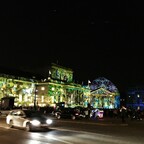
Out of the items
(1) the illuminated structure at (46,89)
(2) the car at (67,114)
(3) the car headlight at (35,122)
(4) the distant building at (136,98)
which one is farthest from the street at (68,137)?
(4) the distant building at (136,98)

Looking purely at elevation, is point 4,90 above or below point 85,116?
above

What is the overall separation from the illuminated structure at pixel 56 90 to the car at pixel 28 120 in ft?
279

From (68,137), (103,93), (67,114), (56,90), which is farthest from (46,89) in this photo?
(68,137)

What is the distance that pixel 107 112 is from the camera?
6650 cm

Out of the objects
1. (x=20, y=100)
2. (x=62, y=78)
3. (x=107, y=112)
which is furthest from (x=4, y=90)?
(x=107, y=112)

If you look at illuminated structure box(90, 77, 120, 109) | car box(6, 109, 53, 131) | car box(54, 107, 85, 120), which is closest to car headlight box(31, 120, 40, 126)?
car box(6, 109, 53, 131)

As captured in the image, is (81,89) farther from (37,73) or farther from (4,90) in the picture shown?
(4,90)

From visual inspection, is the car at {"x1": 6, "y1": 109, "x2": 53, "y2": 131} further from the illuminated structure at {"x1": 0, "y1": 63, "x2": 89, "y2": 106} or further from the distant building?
the distant building

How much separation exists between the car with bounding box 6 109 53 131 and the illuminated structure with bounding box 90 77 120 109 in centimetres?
14815

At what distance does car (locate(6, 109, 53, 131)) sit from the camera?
2428 centimetres

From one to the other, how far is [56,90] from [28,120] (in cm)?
11704

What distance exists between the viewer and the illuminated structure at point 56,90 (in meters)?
124

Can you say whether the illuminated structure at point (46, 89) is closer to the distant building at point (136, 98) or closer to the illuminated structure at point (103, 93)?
the illuminated structure at point (103, 93)

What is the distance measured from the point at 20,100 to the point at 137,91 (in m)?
92.8
